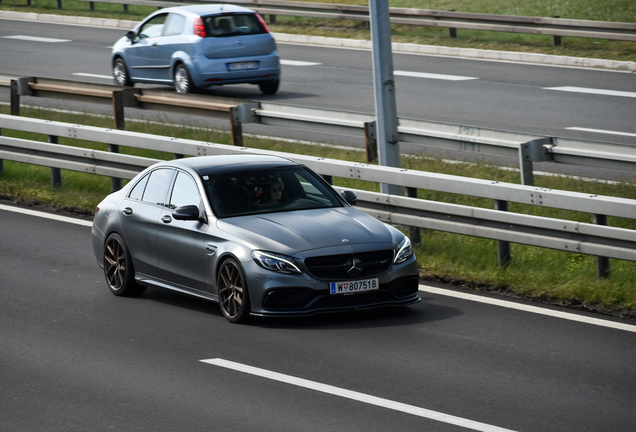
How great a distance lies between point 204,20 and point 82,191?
863cm

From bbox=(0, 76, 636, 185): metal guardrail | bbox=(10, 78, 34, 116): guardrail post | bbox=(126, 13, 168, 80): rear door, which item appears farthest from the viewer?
bbox=(126, 13, 168, 80): rear door

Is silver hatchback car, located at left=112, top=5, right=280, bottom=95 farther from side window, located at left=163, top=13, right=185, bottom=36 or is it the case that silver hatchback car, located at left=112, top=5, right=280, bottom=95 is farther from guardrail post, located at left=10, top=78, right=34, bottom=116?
guardrail post, located at left=10, top=78, right=34, bottom=116

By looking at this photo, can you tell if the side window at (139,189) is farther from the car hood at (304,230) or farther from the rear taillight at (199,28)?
the rear taillight at (199,28)

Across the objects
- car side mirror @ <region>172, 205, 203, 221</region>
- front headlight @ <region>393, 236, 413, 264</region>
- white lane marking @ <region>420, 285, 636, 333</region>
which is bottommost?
white lane marking @ <region>420, 285, 636, 333</region>

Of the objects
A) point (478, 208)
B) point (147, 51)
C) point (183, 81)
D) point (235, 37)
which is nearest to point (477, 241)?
point (478, 208)

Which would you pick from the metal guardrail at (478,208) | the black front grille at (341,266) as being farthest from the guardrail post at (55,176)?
the black front grille at (341,266)

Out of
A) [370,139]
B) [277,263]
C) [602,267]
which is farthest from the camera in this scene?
[370,139]

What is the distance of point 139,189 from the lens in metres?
11.0

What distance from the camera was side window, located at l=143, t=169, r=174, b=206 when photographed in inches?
420

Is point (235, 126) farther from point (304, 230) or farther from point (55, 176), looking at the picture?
point (304, 230)

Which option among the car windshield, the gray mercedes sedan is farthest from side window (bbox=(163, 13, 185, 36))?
the car windshield

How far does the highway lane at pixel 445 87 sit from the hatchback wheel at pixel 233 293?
9.89 m

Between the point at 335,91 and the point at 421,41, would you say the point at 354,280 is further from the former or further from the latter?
the point at 421,41

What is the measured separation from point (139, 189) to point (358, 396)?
4.40m
